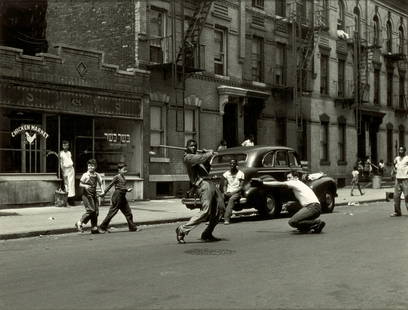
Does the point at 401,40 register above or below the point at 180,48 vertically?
above

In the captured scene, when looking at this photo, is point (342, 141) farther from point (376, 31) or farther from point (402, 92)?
point (402, 92)

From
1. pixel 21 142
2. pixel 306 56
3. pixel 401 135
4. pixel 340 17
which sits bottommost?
pixel 21 142

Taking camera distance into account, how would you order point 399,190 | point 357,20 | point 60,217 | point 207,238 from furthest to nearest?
1. point 357,20
2. point 399,190
3. point 60,217
4. point 207,238

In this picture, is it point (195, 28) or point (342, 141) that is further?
point (342, 141)

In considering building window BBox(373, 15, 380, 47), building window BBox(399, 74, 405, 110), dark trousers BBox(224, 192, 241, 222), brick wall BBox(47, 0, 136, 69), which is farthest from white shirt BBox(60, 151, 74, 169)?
building window BBox(399, 74, 405, 110)

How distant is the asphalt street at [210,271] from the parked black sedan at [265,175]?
10.8 ft

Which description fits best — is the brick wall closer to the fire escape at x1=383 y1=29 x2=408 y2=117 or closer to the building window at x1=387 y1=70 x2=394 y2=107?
the fire escape at x1=383 y1=29 x2=408 y2=117

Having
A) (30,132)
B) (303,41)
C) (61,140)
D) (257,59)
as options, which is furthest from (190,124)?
(303,41)

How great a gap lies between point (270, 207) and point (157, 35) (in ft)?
33.0

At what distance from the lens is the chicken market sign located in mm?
19000

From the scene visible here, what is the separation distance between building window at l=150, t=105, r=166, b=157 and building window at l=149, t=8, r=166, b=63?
1.96 metres

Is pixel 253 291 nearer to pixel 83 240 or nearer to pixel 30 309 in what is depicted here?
pixel 30 309

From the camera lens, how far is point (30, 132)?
63.5ft

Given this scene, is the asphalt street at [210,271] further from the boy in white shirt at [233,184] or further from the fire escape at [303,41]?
the fire escape at [303,41]
